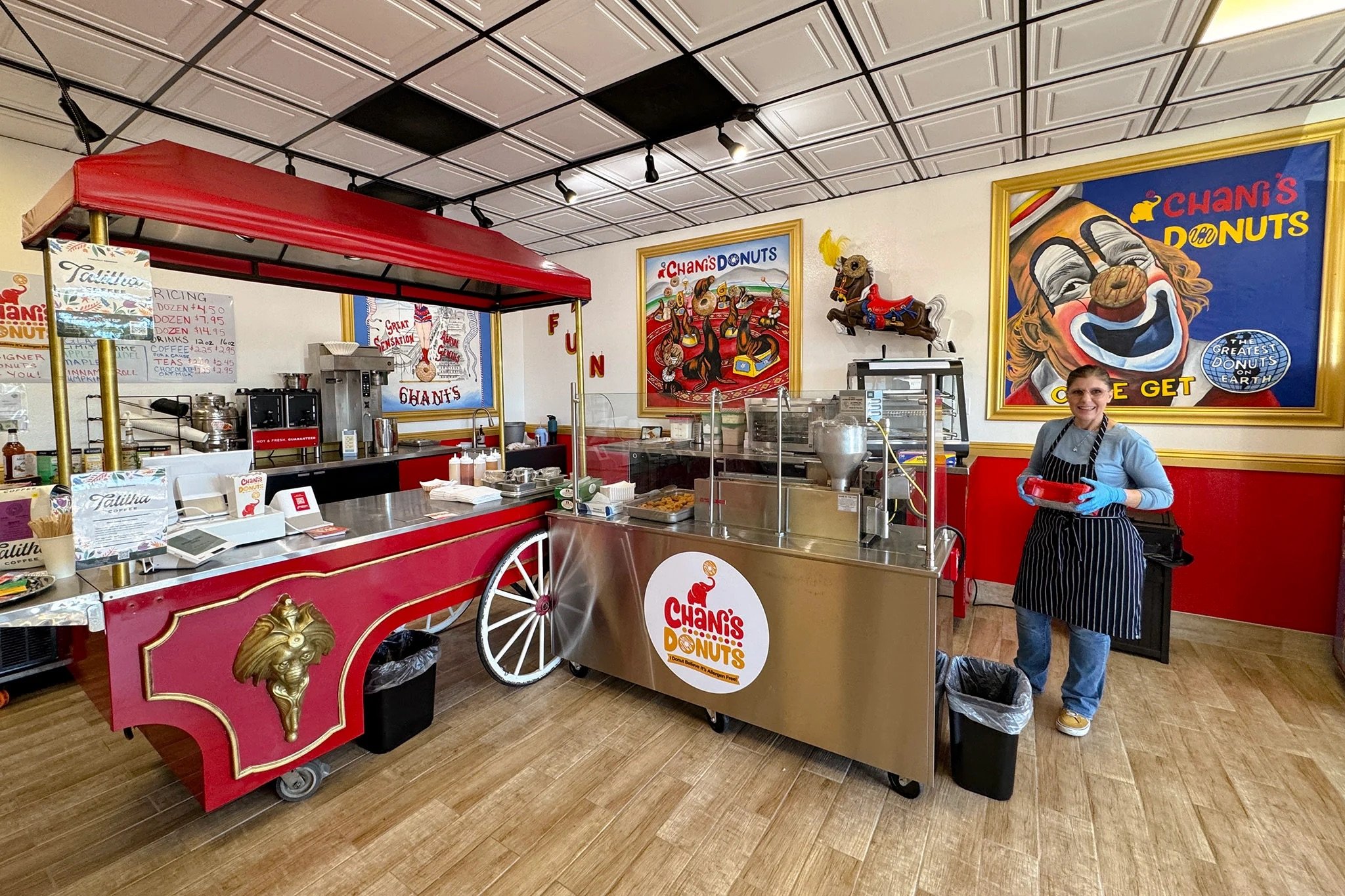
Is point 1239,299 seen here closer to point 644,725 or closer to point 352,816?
point 644,725

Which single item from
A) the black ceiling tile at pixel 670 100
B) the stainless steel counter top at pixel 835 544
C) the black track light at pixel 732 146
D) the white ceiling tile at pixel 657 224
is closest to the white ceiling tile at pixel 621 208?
the white ceiling tile at pixel 657 224

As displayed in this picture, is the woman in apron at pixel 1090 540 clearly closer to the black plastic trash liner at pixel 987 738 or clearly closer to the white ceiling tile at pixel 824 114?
the black plastic trash liner at pixel 987 738

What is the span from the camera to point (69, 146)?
12.5ft

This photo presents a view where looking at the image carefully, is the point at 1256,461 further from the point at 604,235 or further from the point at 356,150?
the point at 356,150

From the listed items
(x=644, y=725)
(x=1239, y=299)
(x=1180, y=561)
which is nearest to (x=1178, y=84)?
(x=1239, y=299)

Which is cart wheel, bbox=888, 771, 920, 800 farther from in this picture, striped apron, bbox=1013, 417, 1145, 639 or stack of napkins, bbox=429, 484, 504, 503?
stack of napkins, bbox=429, 484, 504, 503

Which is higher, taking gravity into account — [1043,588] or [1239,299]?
[1239,299]

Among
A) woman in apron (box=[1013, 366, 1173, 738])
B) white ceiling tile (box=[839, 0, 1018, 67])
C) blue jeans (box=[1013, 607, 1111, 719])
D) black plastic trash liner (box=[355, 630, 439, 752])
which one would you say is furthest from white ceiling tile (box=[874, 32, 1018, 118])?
black plastic trash liner (box=[355, 630, 439, 752])

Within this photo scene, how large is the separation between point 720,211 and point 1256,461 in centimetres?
418

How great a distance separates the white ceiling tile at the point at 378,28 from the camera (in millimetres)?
2408

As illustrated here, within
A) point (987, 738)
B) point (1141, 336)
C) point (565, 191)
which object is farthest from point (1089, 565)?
point (565, 191)

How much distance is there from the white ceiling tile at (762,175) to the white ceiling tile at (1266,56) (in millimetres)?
2145

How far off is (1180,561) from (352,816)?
425 cm

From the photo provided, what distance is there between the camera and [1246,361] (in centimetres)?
355
